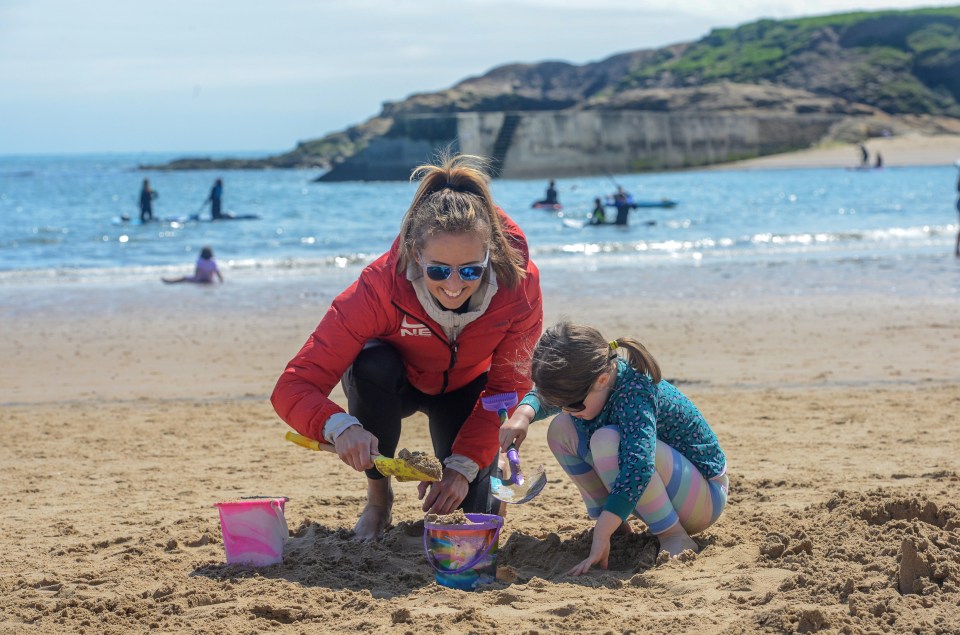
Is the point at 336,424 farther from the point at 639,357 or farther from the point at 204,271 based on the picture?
the point at 204,271

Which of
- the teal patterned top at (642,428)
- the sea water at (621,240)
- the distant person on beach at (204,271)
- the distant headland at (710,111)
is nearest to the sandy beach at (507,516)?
the teal patterned top at (642,428)

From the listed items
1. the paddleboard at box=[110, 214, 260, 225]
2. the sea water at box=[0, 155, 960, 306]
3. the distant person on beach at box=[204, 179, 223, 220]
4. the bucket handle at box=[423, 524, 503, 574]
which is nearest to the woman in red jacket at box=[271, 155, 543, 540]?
the bucket handle at box=[423, 524, 503, 574]

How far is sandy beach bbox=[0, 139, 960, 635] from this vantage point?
2.69 metres

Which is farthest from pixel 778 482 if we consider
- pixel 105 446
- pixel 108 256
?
pixel 108 256

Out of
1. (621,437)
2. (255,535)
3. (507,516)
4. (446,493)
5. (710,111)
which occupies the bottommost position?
(507,516)

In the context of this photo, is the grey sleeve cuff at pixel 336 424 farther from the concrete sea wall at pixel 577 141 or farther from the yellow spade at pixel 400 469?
the concrete sea wall at pixel 577 141

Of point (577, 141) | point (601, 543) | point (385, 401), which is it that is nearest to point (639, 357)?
point (601, 543)

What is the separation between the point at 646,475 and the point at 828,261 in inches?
442

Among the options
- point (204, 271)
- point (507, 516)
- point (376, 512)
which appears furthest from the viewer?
point (204, 271)

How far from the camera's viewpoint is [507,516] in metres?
3.79

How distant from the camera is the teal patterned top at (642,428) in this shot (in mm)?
2922

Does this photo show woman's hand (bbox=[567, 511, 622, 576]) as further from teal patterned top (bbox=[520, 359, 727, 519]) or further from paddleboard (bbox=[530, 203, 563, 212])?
paddleboard (bbox=[530, 203, 563, 212])

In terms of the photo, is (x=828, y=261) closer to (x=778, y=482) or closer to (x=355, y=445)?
(x=778, y=482)

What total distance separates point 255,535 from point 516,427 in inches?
36.1
